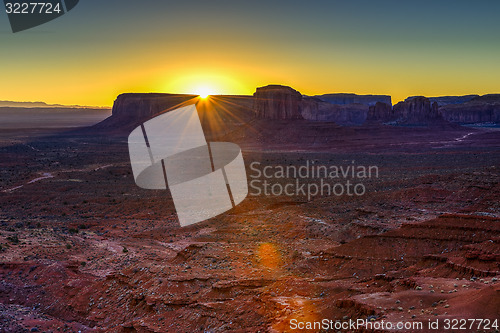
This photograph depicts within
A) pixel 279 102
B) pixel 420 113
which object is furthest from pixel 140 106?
pixel 420 113

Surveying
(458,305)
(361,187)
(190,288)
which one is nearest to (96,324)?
(190,288)

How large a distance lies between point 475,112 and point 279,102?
3113 inches

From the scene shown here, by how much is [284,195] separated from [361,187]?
6.12 metres

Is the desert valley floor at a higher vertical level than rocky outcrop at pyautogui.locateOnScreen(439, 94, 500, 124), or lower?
lower

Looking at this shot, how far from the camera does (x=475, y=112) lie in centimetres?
13812

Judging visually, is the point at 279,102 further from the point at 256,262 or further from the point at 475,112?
the point at 256,262

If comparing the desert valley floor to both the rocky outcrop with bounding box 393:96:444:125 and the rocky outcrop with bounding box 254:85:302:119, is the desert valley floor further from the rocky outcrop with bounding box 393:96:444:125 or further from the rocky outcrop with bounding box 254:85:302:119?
the rocky outcrop with bounding box 393:96:444:125

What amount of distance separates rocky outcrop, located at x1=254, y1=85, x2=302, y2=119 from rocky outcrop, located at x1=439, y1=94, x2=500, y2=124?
70976mm

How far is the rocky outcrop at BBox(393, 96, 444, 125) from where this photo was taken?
379 ft

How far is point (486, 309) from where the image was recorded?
22.7 feet

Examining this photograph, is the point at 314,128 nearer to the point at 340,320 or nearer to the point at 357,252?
the point at 357,252

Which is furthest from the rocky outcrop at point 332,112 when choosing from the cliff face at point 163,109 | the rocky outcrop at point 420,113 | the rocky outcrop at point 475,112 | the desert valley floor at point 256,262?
the desert valley floor at point 256,262

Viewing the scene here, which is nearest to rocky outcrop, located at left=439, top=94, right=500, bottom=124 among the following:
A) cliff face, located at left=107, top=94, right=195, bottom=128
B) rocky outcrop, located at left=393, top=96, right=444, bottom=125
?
rocky outcrop, located at left=393, top=96, right=444, bottom=125

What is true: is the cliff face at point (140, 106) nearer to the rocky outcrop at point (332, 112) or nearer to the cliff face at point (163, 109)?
the cliff face at point (163, 109)
